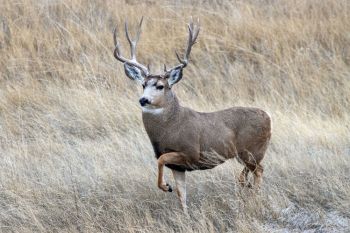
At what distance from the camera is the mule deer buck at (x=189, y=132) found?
623 cm

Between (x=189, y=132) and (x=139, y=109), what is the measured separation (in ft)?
10.6

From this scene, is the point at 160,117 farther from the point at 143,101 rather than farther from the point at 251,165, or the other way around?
the point at 251,165

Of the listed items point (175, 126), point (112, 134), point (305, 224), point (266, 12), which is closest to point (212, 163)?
point (175, 126)

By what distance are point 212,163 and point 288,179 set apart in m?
0.92

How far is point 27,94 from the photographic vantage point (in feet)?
33.5

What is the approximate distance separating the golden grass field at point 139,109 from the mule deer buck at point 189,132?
0.98 ft

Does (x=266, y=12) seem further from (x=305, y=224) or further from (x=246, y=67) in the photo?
(x=305, y=224)

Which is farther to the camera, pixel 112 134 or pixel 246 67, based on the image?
pixel 246 67

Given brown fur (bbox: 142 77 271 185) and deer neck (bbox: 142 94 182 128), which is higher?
deer neck (bbox: 142 94 182 128)

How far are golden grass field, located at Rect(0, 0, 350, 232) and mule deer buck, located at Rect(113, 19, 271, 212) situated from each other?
0.30 meters

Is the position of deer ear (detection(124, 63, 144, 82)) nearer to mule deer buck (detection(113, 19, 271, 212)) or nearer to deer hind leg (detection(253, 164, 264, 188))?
mule deer buck (detection(113, 19, 271, 212))

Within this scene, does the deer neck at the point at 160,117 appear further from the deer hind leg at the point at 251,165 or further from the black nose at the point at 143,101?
the deer hind leg at the point at 251,165

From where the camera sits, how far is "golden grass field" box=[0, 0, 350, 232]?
21.4ft

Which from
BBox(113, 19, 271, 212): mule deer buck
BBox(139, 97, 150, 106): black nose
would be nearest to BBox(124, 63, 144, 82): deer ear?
BBox(113, 19, 271, 212): mule deer buck
